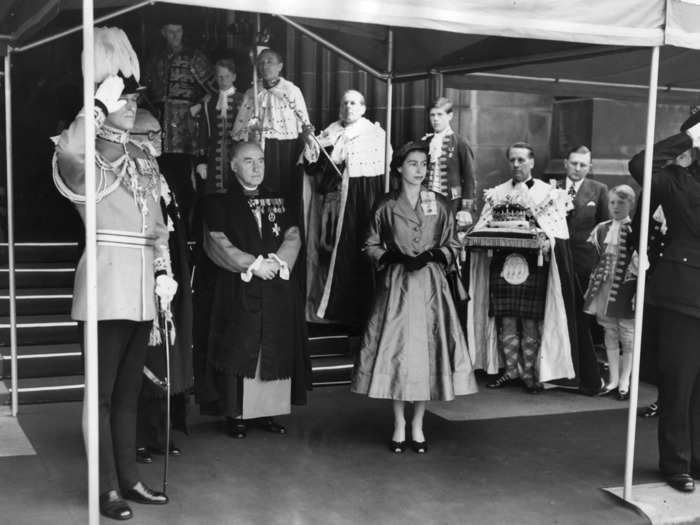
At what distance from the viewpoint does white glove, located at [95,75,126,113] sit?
3947 millimetres

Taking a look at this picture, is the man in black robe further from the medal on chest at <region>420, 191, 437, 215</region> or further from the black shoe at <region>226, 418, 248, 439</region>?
the medal on chest at <region>420, 191, 437, 215</region>

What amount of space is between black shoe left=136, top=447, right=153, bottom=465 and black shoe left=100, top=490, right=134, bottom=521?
846 millimetres

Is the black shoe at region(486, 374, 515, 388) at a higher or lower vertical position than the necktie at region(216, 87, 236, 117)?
lower

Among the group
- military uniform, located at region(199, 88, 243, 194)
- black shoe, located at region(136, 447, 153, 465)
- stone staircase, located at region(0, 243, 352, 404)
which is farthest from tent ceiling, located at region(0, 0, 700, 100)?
black shoe, located at region(136, 447, 153, 465)

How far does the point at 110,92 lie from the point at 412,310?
2.07m

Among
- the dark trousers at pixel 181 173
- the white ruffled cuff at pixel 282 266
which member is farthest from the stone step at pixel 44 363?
the white ruffled cuff at pixel 282 266

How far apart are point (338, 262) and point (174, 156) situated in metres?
1.45

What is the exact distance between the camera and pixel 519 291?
699 centimetres

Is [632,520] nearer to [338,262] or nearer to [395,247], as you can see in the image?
[395,247]

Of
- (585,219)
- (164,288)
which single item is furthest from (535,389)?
(164,288)

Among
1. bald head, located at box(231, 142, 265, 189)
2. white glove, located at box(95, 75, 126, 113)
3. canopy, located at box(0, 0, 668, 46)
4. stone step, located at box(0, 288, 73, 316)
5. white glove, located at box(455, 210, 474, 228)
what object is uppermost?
canopy, located at box(0, 0, 668, 46)

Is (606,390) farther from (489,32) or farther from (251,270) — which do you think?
(489,32)

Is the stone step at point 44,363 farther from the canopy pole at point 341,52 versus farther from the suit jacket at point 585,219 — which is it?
the suit jacket at point 585,219

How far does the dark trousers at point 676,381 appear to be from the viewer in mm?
4812
